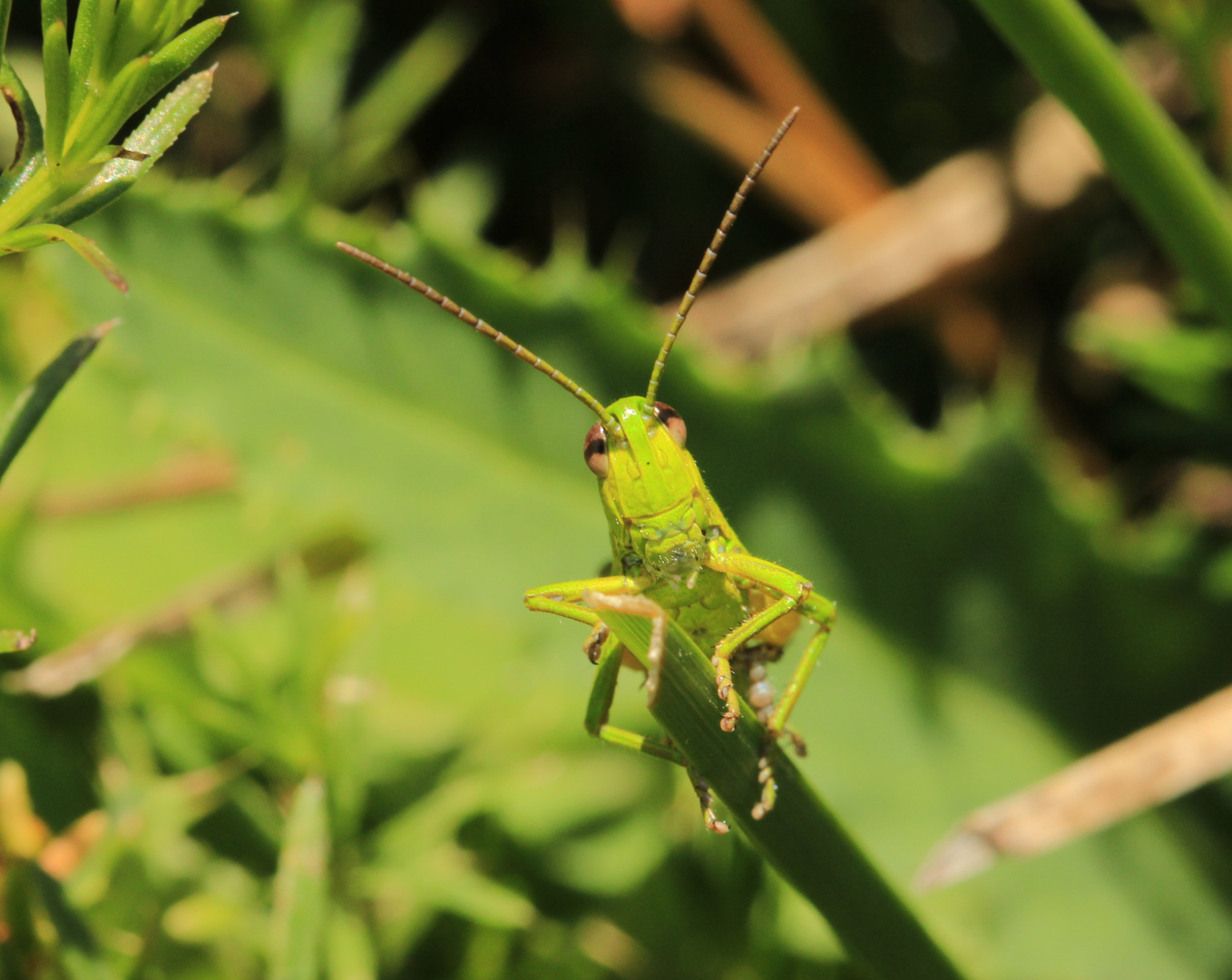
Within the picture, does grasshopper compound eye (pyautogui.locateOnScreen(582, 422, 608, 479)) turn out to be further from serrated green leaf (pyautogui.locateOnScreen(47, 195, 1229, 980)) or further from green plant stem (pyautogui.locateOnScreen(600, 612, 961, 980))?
serrated green leaf (pyautogui.locateOnScreen(47, 195, 1229, 980))

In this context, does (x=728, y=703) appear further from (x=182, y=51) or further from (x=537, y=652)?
(x=537, y=652)

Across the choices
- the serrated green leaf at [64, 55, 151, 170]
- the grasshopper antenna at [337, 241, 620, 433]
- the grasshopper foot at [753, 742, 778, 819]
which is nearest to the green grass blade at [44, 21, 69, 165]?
the serrated green leaf at [64, 55, 151, 170]

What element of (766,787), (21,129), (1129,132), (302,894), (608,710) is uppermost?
(1129,132)

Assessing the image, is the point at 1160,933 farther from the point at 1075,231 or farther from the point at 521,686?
the point at 1075,231

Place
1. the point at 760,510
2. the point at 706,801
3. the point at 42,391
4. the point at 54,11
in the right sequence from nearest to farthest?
the point at 54,11 → the point at 42,391 → the point at 706,801 → the point at 760,510

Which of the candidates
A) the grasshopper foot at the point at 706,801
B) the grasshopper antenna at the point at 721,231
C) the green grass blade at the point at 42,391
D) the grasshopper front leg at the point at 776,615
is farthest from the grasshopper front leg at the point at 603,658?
the green grass blade at the point at 42,391

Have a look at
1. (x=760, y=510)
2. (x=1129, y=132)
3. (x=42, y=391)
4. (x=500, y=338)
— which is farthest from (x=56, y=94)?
(x=760, y=510)

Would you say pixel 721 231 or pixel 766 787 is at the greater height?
pixel 721 231
